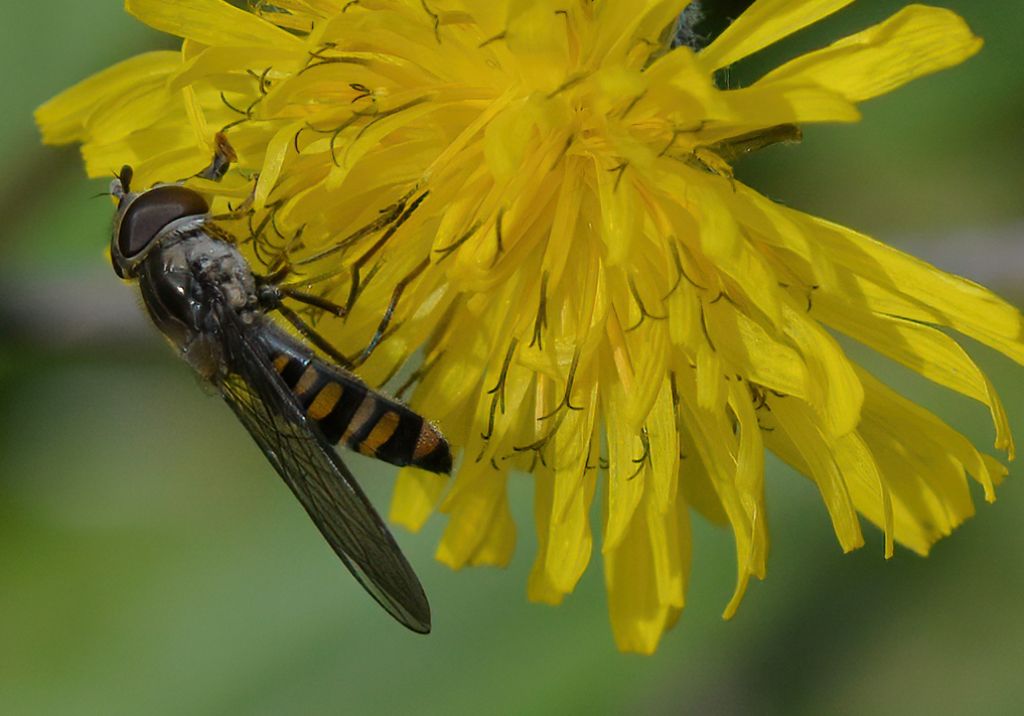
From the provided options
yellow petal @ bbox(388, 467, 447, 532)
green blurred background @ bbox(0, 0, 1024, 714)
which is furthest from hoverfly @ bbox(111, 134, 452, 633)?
green blurred background @ bbox(0, 0, 1024, 714)

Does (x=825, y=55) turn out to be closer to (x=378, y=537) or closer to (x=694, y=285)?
(x=694, y=285)

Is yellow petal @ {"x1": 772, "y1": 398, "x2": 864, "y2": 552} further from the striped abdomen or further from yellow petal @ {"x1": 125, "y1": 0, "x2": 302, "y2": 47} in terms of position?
yellow petal @ {"x1": 125, "y1": 0, "x2": 302, "y2": 47}

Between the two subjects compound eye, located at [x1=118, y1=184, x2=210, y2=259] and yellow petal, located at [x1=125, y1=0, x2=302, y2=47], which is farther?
compound eye, located at [x1=118, y1=184, x2=210, y2=259]

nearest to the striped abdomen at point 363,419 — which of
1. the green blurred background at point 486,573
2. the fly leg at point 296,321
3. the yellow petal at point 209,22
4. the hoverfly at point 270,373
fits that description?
the hoverfly at point 270,373

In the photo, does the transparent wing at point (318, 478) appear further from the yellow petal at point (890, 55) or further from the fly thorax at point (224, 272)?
the yellow petal at point (890, 55)

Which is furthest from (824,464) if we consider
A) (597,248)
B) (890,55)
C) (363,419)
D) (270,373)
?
(270,373)

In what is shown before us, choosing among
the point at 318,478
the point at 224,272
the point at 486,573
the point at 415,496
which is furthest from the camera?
the point at 486,573

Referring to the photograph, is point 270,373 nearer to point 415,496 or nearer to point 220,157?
point 220,157
